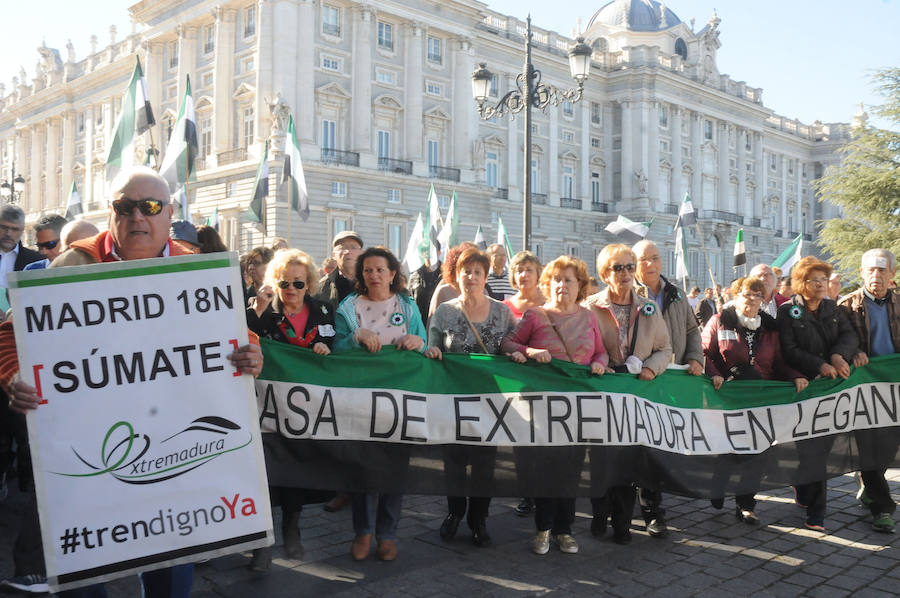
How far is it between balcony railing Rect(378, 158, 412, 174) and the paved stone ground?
34.5 m

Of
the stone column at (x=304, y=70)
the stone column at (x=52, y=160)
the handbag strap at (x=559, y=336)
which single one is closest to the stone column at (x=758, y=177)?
the stone column at (x=304, y=70)

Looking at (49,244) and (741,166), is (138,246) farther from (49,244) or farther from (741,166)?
(741,166)

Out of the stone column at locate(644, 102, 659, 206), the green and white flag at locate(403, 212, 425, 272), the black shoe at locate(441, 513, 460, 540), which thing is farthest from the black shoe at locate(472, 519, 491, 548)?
the stone column at locate(644, 102, 659, 206)

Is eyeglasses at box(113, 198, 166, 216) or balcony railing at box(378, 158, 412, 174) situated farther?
balcony railing at box(378, 158, 412, 174)

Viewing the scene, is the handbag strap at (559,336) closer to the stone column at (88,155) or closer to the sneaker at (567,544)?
the sneaker at (567,544)

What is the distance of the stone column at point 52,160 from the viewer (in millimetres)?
60469

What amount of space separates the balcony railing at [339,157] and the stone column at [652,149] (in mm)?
26109

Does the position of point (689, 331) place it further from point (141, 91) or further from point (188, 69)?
point (188, 69)

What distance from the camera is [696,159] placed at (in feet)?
198

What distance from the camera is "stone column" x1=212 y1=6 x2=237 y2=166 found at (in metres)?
38.1

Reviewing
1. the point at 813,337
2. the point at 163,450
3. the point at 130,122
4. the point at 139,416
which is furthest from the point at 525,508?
the point at 130,122

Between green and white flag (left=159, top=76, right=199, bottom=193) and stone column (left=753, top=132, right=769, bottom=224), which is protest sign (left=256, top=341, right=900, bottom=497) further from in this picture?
stone column (left=753, top=132, right=769, bottom=224)

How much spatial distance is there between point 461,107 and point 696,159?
2621cm

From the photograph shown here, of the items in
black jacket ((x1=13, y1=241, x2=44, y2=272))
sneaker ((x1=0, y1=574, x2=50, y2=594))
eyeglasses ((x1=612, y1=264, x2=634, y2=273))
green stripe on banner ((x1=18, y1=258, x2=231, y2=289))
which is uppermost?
black jacket ((x1=13, y1=241, x2=44, y2=272))
